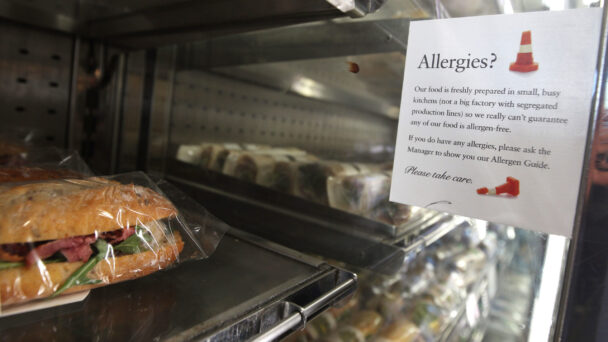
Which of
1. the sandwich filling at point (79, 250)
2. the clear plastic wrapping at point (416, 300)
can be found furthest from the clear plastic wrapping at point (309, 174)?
the sandwich filling at point (79, 250)

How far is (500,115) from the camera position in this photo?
0.58 metres

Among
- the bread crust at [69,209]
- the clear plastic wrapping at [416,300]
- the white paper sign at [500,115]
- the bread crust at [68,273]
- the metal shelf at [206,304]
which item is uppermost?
the white paper sign at [500,115]

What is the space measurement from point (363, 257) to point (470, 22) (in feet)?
1.96

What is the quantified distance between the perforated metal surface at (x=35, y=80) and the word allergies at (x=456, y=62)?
4.16 ft

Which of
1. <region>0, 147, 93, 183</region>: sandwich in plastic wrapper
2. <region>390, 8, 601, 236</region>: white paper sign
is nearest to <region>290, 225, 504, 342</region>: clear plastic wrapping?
<region>390, 8, 601, 236</region>: white paper sign

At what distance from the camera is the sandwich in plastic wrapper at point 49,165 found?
35.6 inches

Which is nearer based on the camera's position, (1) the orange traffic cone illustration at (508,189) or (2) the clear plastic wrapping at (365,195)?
(1) the orange traffic cone illustration at (508,189)

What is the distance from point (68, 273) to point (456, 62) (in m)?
0.75

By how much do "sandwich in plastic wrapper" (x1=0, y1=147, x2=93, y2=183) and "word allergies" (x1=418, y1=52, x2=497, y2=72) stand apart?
2.78 feet

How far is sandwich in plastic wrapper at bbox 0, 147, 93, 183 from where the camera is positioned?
904 millimetres

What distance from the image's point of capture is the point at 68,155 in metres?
1.11

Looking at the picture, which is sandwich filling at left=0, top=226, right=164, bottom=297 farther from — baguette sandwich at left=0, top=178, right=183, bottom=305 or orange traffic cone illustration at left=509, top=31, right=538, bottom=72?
orange traffic cone illustration at left=509, top=31, right=538, bottom=72

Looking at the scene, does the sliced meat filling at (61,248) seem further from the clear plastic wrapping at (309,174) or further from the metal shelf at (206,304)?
the clear plastic wrapping at (309,174)

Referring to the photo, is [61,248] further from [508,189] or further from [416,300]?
[416,300]
